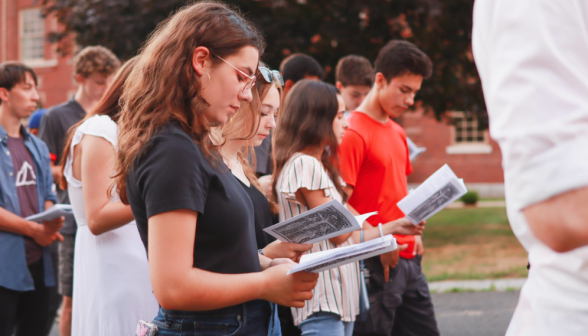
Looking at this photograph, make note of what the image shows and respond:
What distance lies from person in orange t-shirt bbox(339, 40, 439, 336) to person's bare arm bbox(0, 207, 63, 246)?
1891mm

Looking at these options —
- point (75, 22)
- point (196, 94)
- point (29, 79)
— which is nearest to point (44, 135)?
point (29, 79)

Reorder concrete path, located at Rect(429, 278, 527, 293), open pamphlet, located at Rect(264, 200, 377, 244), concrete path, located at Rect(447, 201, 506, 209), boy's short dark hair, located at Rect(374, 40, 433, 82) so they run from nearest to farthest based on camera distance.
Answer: open pamphlet, located at Rect(264, 200, 377, 244) < boy's short dark hair, located at Rect(374, 40, 433, 82) < concrete path, located at Rect(429, 278, 527, 293) < concrete path, located at Rect(447, 201, 506, 209)

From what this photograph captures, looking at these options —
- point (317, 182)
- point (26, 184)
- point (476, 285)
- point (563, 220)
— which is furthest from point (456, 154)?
point (563, 220)

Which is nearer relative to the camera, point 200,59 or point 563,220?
point 563,220

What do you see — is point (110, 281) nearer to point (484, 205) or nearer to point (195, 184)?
point (195, 184)

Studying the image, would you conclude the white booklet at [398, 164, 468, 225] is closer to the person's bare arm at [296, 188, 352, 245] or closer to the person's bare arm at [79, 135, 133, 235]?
the person's bare arm at [296, 188, 352, 245]

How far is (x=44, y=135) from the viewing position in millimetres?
4859

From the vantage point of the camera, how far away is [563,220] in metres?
0.81

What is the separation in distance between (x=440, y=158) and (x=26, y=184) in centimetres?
2165

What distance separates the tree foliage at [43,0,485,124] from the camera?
10.0 meters

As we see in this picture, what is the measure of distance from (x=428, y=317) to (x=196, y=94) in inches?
113

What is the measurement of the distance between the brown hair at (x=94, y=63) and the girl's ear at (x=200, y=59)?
320cm

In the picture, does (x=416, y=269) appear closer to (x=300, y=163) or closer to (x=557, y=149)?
(x=300, y=163)

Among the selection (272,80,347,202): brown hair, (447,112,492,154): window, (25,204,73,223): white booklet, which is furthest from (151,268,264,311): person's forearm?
(447,112,492,154): window
